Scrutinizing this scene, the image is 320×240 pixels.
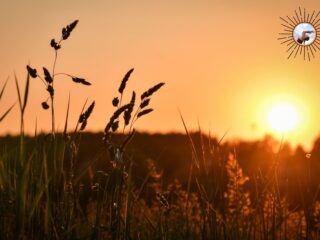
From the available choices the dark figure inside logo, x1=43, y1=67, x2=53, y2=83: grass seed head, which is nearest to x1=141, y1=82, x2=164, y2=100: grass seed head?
x1=43, y1=67, x2=53, y2=83: grass seed head

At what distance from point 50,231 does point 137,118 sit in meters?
0.64

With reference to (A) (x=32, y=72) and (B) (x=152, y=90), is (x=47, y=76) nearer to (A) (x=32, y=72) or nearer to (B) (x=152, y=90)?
(A) (x=32, y=72)

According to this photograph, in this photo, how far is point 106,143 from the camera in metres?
2.58

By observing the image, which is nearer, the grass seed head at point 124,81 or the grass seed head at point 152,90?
the grass seed head at point 152,90

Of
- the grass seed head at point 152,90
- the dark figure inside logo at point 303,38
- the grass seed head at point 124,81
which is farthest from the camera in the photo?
the dark figure inside logo at point 303,38

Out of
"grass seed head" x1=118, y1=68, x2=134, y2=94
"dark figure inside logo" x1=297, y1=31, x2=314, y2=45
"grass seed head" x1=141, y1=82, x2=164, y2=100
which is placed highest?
"dark figure inside logo" x1=297, y1=31, x2=314, y2=45

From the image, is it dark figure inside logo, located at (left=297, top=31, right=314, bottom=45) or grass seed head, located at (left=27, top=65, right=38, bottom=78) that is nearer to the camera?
grass seed head, located at (left=27, top=65, right=38, bottom=78)

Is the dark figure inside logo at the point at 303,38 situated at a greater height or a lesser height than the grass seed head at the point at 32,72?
greater

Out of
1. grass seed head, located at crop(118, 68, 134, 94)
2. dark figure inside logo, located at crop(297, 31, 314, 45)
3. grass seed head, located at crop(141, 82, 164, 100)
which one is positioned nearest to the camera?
grass seed head, located at crop(141, 82, 164, 100)

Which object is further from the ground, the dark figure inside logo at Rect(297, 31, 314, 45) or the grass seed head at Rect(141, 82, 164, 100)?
the dark figure inside logo at Rect(297, 31, 314, 45)

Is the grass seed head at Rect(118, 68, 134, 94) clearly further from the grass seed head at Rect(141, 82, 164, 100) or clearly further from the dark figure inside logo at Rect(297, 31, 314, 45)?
the dark figure inside logo at Rect(297, 31, 314, 45)

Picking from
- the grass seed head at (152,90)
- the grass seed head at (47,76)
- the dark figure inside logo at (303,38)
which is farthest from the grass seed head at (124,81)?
the dark figure inside logo at (303,38)

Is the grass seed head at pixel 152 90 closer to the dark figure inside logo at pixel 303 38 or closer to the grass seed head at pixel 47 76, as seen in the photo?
the grass seed head at pixel 47 76

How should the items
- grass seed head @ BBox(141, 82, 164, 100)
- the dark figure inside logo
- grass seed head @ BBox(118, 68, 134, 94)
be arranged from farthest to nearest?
1. the dark figure inside logo
2. grass seed head @ BBox(118, 68, 134, 94)
3. grass seed head @ BBox(141, 82, 164, 100)
